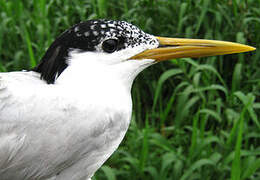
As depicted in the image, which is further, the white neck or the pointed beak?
the pointed beak

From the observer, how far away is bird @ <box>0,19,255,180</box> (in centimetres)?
134

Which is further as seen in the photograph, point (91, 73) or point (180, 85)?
point (180, 85)

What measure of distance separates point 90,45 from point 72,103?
21 cm

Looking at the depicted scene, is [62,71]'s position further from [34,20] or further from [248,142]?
[34,20]

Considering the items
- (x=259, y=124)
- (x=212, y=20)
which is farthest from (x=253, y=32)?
(x=259, y=124)

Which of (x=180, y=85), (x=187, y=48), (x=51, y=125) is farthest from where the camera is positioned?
(x=180, y=85)

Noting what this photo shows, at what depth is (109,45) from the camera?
144 centimetres

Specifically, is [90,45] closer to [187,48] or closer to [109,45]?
[109,45]

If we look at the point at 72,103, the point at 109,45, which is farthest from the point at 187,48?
the point at 72,103

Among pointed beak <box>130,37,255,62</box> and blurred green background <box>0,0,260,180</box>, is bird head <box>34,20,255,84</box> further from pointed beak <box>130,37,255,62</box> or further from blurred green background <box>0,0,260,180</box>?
blurred green background <box>0,0,260,180</box>

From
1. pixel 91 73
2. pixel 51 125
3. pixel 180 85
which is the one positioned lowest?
pixel 180 85

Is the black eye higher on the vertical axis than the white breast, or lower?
higher

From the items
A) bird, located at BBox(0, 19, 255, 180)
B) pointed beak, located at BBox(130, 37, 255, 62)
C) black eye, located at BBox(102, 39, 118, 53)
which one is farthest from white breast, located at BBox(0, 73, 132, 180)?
pointed beak, located at BBox(130, 37, 255, 62)

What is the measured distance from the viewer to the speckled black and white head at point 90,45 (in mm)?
1407
